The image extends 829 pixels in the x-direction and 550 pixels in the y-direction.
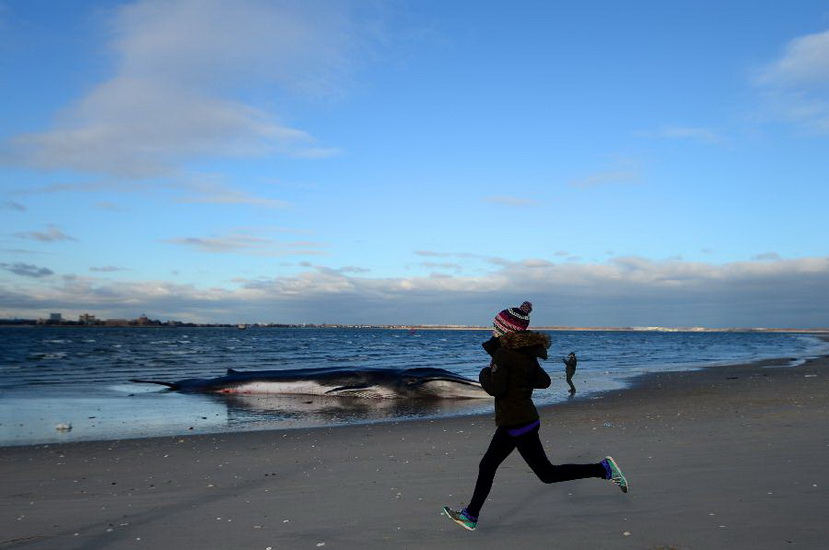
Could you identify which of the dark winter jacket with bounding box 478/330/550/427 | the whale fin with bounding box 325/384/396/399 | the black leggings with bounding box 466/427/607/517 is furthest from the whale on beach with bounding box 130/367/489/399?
the dark winter jacket with bounding box 478/330/550/427

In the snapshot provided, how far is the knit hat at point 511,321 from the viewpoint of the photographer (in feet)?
16.9

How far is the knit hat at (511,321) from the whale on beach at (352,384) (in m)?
12.0

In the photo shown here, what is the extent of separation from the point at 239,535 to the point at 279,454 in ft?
12.0

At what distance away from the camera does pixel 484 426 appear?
435 inches

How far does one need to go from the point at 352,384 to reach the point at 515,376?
526 inches

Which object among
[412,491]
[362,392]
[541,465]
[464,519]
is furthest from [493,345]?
[362,392]

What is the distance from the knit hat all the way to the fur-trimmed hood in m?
0.05

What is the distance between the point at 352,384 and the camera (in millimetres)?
17938

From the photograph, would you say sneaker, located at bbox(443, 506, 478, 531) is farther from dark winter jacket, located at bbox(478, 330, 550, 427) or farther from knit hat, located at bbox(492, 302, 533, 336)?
knit hat, located at bbox(492, 302, 533, 336)

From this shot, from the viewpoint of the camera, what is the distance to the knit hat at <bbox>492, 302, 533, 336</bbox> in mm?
5137

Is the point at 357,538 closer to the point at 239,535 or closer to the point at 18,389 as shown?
the point at 239,535

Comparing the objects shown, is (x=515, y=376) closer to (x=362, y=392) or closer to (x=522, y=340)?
(x=522, y=340)

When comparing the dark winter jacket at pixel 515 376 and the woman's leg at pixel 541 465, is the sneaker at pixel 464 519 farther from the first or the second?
the dark winter jacket at pixel 515 376

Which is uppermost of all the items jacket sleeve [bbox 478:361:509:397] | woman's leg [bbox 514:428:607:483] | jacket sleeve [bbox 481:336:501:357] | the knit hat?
the knit hat
